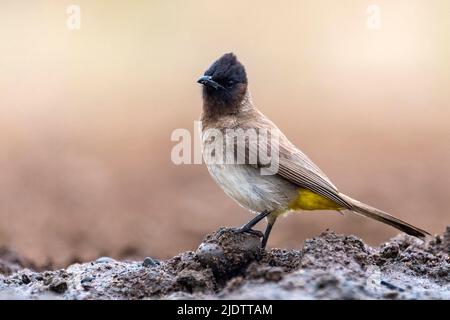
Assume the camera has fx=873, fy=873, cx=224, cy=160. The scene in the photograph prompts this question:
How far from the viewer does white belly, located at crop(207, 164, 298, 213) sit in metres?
5.66

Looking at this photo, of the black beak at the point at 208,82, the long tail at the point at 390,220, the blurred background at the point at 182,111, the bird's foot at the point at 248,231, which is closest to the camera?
the bird's foot at the point at 248,231

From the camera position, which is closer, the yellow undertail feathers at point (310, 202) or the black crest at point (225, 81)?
the yellow undertail feathers at point (310, 202)

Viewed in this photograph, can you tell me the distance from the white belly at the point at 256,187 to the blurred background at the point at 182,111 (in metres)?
2.31

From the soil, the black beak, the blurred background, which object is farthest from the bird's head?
the blurred background

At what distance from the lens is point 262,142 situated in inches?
231

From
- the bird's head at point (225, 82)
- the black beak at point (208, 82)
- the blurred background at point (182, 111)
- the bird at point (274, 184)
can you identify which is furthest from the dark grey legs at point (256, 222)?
the blurred background at point (182, 111)

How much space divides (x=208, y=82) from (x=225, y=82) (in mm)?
146

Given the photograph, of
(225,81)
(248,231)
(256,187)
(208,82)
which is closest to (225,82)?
(225,81)

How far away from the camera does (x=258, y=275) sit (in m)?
4.30

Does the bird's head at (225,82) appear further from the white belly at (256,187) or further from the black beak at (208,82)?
the white belly at (256,187)

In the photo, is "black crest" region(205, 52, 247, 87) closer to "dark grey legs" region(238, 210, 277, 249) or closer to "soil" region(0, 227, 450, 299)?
"dark grey legs" region(238, 210, 277, 249)

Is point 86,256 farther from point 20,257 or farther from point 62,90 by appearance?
point 62,90

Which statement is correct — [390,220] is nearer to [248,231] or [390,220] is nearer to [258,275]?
[248,231]

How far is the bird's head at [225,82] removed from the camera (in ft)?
20.0
